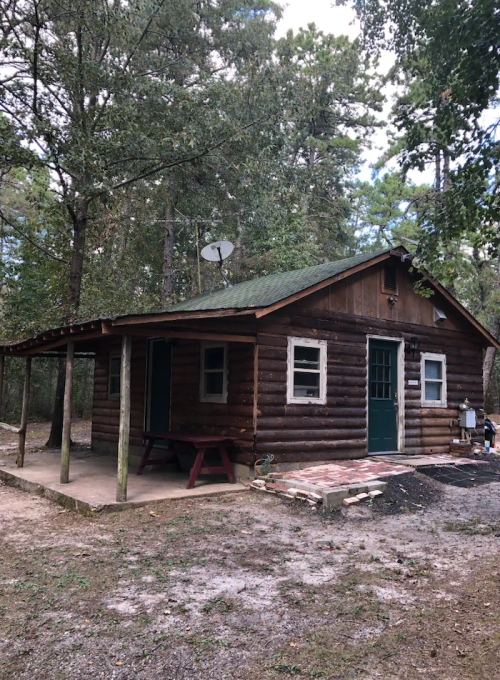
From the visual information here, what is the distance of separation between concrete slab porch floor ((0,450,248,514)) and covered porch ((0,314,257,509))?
0.05 feet

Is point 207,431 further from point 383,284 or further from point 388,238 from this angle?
point 388,238

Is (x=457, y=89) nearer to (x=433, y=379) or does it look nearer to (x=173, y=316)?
(x=173, y=316)

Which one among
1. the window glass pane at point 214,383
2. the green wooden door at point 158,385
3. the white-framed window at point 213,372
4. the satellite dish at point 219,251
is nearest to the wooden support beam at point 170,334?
the white-framed window at point 213,372

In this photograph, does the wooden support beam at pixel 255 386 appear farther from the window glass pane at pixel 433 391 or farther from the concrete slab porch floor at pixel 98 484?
the window glass pane at pixel 433 391

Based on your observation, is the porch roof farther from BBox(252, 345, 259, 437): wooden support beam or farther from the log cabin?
BBox(252, 345, 259, 437): wooden support beam

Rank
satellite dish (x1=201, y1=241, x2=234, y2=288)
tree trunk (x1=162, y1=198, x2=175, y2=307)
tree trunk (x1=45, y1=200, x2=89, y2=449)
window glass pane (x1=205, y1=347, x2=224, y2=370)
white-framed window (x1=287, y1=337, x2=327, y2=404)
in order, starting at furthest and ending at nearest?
1. tree trunk (x1=162, y1=198, x2=175, y2=307)
2. tree trunk (x1=45, y1=200, x2=89, y2=449)
3. satellite dish (x1=201, y1=241, x2=234, y2=288)
4. window glass pane (x1=205, y1=347, x2=224, y2=370)
5. white-framed window (x1=287, y1=337, x2=327, y2=404)

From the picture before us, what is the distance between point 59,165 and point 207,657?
11981 mm

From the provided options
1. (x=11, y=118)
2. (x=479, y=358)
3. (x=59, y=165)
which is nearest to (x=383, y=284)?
(x=479, y=358)

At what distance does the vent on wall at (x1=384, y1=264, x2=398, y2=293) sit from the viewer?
1094 cm

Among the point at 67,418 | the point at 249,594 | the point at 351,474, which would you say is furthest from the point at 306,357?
the point at 249,594

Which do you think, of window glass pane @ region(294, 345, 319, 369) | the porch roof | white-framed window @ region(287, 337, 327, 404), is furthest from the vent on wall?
window glass pane @ region(294, 345, 319, 369)

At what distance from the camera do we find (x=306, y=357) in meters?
9.49

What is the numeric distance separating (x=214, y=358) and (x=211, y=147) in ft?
21.8

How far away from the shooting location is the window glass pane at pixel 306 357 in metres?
9.33
